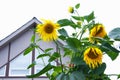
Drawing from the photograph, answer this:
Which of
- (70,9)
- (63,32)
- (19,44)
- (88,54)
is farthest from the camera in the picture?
(19,44)

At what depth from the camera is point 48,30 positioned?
39.8 inches

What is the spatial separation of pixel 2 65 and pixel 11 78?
468 millimetres

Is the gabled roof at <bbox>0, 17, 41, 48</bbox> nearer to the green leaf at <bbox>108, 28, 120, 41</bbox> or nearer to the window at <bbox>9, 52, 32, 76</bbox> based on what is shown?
the window at <bbox>9, 52, 32, 76</bbox>

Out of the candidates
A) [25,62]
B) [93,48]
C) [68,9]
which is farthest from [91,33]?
[25,62]

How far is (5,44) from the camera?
29.9 feet

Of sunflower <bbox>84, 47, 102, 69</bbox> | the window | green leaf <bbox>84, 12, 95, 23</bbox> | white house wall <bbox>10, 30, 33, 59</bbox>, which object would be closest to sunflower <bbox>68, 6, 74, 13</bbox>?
green leaf <bbox>84, 12, 95, 23</bbox>

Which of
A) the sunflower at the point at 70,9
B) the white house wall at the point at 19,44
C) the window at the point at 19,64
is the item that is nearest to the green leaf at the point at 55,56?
the sunflower at the point at 70,9

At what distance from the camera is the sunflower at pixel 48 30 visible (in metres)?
1.00

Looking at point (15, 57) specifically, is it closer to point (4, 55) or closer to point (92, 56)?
point (4, 55)

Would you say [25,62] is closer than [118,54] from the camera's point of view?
No

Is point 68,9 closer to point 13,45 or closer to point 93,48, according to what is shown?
point 93,48

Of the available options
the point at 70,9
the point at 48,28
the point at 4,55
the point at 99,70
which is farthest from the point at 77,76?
the point at 4,55

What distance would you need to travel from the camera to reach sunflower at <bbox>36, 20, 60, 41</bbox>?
3.27 ft

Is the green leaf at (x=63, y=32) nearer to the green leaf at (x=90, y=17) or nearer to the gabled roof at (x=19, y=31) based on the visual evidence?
the green leaf at (x=90, y=17)
